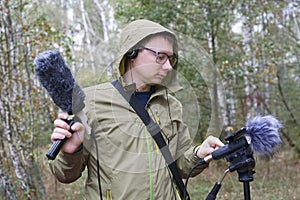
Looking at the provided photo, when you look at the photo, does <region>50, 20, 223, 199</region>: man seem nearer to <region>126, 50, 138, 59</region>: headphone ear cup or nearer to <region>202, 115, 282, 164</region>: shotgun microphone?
<region>126, 50, 138, 59</region>: headphone ear cup

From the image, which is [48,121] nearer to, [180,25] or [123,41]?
[180,25]

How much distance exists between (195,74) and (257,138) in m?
0.60

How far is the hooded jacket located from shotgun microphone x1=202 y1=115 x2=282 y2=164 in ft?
1.14

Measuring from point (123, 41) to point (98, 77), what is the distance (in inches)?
8.3

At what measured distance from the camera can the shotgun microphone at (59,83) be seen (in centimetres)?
170

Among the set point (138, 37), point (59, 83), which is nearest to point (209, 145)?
point (138, 37)

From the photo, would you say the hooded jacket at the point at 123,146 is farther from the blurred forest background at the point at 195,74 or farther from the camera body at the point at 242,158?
the camera body at the point at 242,158

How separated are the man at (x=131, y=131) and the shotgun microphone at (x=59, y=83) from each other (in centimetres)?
9

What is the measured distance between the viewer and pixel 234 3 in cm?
912

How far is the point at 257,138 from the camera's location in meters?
1.81

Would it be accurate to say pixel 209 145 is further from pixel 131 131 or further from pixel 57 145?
pixel 57 145

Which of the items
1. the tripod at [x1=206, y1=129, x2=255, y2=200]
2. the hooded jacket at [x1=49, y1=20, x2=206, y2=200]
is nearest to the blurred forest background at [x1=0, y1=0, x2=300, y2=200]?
the hooded jacket at [x1=49, y1=20, x2=206, y2=200]

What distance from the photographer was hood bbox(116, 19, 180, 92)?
1915 millimetres

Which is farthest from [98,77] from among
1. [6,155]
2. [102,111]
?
[6,155]
